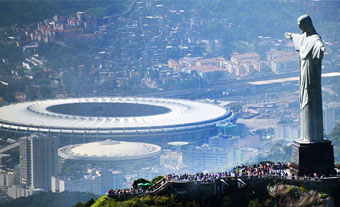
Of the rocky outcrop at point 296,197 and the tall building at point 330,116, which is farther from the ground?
the rocky outcrop at point 296,197

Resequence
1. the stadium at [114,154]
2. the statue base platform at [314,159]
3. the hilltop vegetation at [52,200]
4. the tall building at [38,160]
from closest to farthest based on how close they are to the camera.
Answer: the statue base platform at [314,159] → the hilltop vegetation at [52,200] → the tall building at [38,160] → the stadium at [114,154]

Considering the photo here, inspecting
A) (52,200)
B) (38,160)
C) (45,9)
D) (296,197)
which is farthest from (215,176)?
(45,9)

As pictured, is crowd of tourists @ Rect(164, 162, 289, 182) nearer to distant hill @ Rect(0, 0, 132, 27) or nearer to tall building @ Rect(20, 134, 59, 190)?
tall building @ Rect(20, 134, 59, 190)

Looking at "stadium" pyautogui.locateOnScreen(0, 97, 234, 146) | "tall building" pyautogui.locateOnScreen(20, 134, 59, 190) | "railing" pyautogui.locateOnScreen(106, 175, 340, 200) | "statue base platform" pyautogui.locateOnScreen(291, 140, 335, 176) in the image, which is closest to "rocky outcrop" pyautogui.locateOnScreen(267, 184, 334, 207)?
"railing" pyautogui.locateOnScreen(106, 175, 340, 200)

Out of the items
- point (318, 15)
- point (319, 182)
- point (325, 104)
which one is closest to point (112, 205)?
point (319, 182)

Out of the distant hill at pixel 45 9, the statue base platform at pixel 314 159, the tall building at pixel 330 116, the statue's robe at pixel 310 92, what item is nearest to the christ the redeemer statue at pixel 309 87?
the statue's robe at pixel 310 92

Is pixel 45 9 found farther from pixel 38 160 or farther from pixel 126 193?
pixel 126 193

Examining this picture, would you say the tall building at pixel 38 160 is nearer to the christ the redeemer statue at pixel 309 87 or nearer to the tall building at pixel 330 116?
the tall building at pixel 330 116
